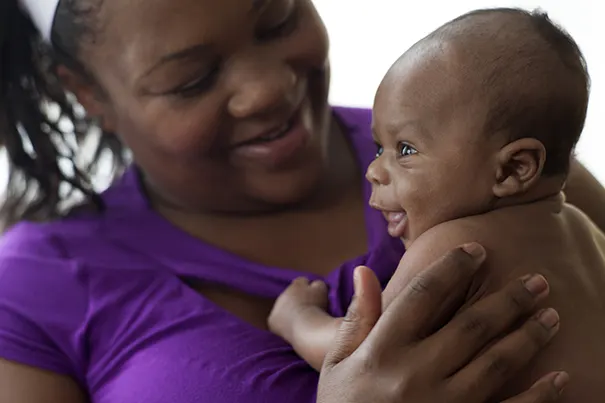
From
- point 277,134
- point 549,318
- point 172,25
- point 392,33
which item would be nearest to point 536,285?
point 549,318

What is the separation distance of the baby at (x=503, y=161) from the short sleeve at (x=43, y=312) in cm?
42

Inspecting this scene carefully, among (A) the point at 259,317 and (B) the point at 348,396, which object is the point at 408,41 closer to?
(A) the point at 259,317

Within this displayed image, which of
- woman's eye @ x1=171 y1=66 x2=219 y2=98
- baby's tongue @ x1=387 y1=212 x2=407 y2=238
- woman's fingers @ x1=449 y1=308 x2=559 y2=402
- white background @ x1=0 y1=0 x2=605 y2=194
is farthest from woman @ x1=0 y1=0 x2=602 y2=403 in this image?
white background @ x1=0 y1=0 x2=605 y2=194

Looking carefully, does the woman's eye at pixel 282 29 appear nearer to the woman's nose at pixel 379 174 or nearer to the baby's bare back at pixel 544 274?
the woman's nose at pixel 379 174

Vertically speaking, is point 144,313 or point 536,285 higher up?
point 536,285

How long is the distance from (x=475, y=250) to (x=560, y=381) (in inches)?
5.9

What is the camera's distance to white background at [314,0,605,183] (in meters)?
1.90

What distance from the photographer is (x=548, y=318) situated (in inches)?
33.3

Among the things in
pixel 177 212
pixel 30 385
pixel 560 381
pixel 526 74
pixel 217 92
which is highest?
pixel 526 74

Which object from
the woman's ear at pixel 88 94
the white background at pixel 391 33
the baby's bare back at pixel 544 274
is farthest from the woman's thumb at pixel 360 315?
the white background at pixel 391 33

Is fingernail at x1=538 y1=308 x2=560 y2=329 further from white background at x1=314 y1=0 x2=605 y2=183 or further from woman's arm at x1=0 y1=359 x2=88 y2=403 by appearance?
white background at x1=314 y1=0 x2=605 y2=183

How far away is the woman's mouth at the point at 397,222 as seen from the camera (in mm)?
946

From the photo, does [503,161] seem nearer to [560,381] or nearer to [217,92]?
[560,381]

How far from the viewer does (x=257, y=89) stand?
1038mm
